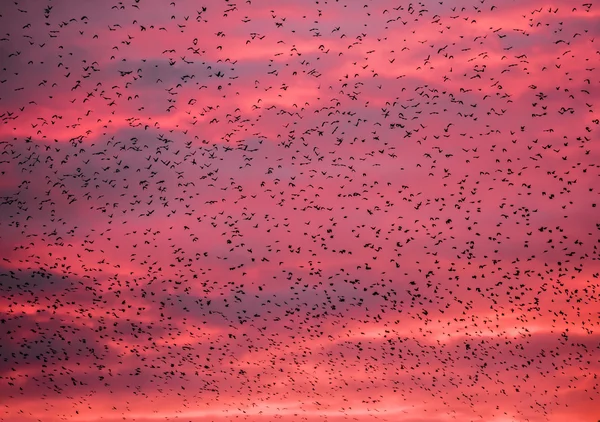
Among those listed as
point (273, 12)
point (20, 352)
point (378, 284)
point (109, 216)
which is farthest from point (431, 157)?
point (20, 352)

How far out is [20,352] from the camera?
50125mm

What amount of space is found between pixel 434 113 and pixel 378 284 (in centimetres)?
752

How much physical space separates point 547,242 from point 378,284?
24.0ft

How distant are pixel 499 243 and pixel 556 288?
3005 millimetres

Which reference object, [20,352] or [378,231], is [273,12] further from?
[20,352]

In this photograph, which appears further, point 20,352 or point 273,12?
point 20,352

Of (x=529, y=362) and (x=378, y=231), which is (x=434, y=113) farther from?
(x=529, y=362)

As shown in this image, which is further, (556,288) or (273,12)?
(556,288)

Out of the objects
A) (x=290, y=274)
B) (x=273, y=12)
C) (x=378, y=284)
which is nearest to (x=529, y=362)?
(x=378, y=284)

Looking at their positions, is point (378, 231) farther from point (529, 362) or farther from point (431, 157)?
point (529, 362)

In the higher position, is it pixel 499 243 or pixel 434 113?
pixel 434 113

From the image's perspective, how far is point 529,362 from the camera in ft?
160

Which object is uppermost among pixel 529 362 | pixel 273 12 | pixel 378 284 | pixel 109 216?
pixel 273 12

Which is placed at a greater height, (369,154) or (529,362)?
(369,154)
